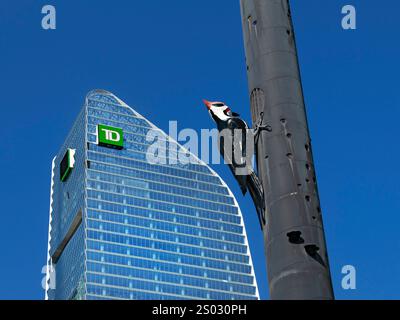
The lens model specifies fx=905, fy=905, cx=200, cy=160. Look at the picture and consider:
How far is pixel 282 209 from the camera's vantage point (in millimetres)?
14977

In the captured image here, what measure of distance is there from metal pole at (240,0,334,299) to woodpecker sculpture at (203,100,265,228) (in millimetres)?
187

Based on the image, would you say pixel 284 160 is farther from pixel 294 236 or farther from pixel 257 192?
pixel 294 236

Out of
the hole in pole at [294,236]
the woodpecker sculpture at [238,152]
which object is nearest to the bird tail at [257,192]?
the woodpecker sculpture at [238,152]

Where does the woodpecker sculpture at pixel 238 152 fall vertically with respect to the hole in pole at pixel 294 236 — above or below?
above

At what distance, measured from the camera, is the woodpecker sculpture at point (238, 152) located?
15.4 metres

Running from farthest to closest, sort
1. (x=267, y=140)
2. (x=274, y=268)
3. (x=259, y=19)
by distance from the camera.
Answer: (x=259, y=19) → (x=267, y=140) → (x=274, y=268)

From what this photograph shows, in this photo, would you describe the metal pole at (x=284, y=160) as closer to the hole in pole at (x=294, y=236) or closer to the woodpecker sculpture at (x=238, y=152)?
the hole in pole at (x=294, y=236)

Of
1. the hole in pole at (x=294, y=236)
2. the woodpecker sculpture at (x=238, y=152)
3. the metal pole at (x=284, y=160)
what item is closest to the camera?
the metal pole at (x=284, y=160)

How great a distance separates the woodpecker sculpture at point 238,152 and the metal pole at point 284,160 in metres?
0.19

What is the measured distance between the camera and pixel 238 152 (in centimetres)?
1553
